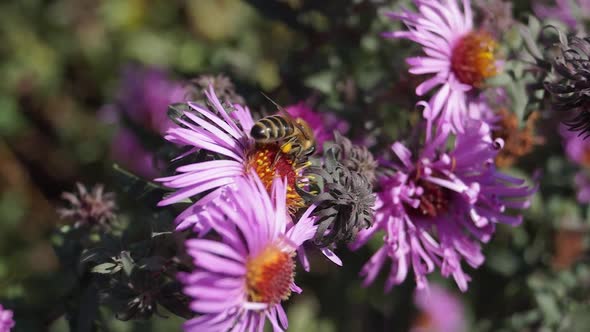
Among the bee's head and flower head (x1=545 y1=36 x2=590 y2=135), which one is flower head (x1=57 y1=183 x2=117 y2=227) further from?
flower head (x1=545 y1=36 x2=590 y2=135)

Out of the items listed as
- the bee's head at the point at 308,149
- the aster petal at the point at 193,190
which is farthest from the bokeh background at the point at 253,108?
the aster petal at the point at 193,190

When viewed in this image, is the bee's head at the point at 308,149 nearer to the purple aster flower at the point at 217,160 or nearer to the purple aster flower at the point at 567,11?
the purple aster flower at the point at 217,160

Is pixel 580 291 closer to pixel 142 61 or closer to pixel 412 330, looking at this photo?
pixel 412 330

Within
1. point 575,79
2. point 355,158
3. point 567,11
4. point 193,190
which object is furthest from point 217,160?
point 567,11

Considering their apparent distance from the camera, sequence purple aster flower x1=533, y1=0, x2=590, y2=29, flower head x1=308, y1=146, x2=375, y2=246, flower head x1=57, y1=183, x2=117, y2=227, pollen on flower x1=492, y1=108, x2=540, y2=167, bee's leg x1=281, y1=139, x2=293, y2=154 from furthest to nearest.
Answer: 1. purple aster flower x1=533, y1=0, x2=590, y2=29
2. pollen on flower x1=492, y1=108, x2=540, y2=167
3. flower head x1=57, y1=183, x2=117, y2=227
4. bee's leg x1=281, y1=139, x2=293, y2=154
5. flower head x1=308, y1=146, x2=375, y2=246

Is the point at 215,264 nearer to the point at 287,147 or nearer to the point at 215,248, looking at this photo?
the point at 215,248

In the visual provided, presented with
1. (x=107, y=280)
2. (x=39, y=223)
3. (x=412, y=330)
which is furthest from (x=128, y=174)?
(x=412, y=330)

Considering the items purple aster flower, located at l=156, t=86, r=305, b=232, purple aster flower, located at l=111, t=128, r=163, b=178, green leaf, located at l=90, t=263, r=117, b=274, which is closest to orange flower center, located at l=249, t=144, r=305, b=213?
purple aster flower, located at l=156, t=86, r=305, b=232
